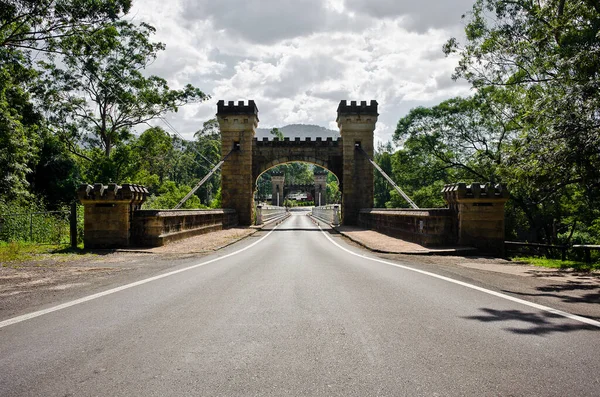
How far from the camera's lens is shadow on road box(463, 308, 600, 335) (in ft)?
12.5

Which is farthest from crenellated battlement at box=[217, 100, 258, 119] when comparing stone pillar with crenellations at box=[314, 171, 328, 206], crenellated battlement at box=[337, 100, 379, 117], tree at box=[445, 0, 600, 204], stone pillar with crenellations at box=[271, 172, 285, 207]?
stone pillar with crenellations at box=[314, 171, 328, 206]

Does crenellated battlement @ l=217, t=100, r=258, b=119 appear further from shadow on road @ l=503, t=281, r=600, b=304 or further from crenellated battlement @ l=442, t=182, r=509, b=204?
shadow on road @ l=503, t=281, r=600, b=304

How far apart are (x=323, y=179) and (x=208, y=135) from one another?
129ft

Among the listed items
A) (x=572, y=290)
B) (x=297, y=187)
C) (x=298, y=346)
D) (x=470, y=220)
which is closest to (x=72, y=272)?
(x=298, y=346)

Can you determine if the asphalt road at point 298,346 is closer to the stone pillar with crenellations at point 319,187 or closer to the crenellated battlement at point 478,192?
the crenellated battlement at point 478,192

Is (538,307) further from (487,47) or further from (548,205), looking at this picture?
(548,205)

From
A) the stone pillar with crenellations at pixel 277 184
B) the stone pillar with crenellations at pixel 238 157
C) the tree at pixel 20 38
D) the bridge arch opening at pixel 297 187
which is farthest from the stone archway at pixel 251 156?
the stone pillar with crenellations at pixel 277 184

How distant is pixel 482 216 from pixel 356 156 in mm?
19641

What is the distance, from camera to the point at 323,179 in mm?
100938

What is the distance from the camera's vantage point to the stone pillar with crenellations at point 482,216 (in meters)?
12.1

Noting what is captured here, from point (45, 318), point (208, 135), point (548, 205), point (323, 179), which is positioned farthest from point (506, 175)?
point (323, 179)

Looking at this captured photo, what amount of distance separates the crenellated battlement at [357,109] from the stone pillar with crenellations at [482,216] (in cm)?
1991

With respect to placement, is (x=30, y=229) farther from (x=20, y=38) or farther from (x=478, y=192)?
(x=478, y=192)

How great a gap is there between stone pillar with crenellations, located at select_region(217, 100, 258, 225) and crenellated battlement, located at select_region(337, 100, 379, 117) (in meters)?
6.62
